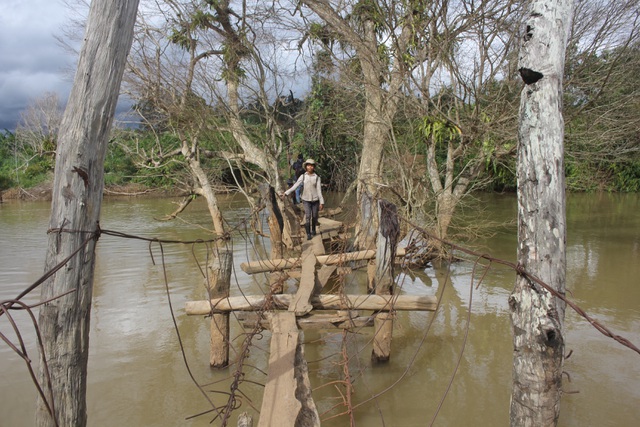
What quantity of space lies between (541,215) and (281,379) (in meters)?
1.96

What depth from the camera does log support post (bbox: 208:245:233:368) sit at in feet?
15.0

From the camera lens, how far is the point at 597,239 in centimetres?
1138

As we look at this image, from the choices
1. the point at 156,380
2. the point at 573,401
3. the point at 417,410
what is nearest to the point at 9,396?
the point at 156,380

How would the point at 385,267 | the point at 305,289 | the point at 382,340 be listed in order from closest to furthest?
1. the point at 305,289
2. the point at 385,267
3. the point at 382,340

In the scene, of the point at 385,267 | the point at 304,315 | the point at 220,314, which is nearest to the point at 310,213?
the point at 385,267

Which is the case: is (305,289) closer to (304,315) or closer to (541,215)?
(304,315)

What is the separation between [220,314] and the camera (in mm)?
4535

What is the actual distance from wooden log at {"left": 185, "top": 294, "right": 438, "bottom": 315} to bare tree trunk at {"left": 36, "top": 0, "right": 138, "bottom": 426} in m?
2.04

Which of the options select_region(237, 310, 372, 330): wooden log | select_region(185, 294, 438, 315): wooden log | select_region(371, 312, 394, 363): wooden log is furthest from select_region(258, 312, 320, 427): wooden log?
select_region(371, 312, 394, 363): wooden log

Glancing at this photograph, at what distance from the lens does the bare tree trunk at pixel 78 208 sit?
2180 millimetres

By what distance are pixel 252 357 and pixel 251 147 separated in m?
6.35

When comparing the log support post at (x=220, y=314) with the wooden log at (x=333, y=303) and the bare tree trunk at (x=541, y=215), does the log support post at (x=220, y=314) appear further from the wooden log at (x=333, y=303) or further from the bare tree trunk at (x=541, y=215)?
the bare tree trunk at (x=541, y=215)

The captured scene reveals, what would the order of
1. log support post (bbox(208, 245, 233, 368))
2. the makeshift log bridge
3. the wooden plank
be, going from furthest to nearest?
log support post (bbox(208, 245, 233, 368)), the makeshift log bridge, the wooden plank

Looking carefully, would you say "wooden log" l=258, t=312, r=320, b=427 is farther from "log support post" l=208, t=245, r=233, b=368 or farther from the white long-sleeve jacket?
the white long-sleeve jacket
